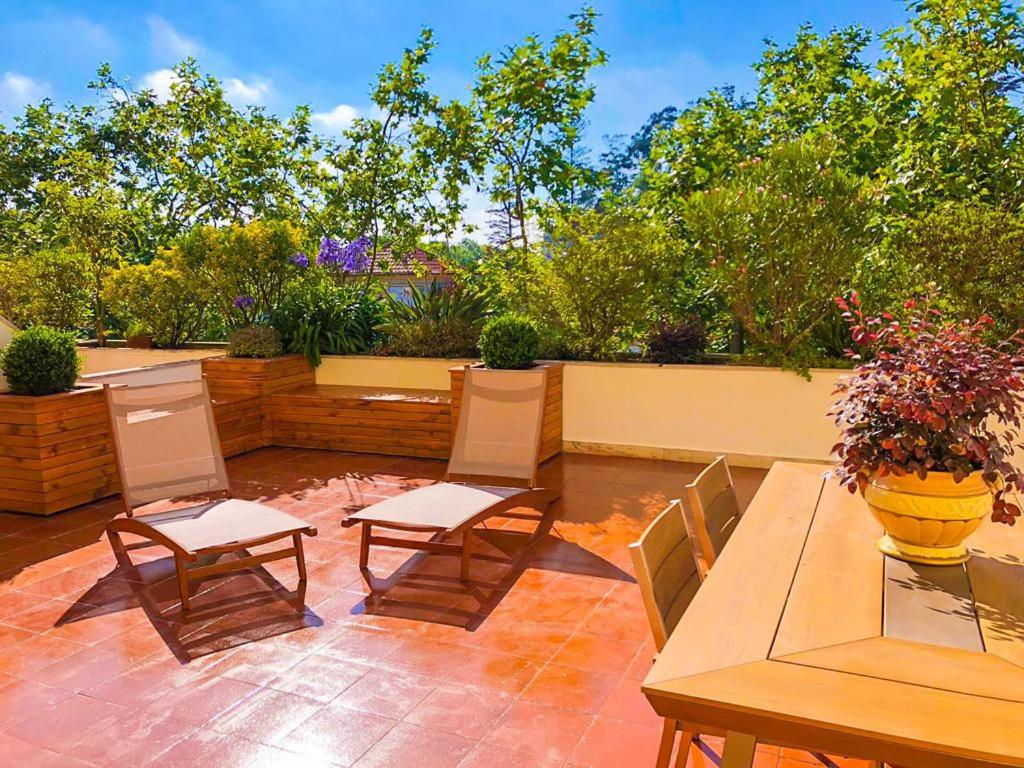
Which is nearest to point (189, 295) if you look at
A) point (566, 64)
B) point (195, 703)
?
point (566, 64)

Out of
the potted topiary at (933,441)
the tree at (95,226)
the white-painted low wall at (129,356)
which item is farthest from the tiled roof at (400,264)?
the potted topiary at (933,441)

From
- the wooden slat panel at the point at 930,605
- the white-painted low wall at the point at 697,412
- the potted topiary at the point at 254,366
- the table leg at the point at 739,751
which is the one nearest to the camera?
the table leg at the point at 739,751

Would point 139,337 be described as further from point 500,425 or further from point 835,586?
point 835,586

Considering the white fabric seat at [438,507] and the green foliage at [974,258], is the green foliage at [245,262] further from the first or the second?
the green foliage at [974,258]

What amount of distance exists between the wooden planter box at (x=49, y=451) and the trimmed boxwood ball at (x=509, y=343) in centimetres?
287

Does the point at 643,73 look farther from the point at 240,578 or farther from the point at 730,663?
the point at 730,663

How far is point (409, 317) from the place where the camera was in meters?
8.17

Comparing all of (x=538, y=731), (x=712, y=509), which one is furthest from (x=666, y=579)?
(x=538, y=731)

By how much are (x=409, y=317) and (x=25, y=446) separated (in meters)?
3.86

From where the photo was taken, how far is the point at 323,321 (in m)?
8.28

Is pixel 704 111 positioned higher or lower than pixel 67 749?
higher

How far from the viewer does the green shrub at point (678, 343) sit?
6816 mm

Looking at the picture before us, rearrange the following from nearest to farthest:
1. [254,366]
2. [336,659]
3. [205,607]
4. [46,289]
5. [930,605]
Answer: [930,605], [336,659], [205,607], [254,366], [46,289]

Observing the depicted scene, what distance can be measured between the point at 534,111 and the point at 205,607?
21.9 feet
